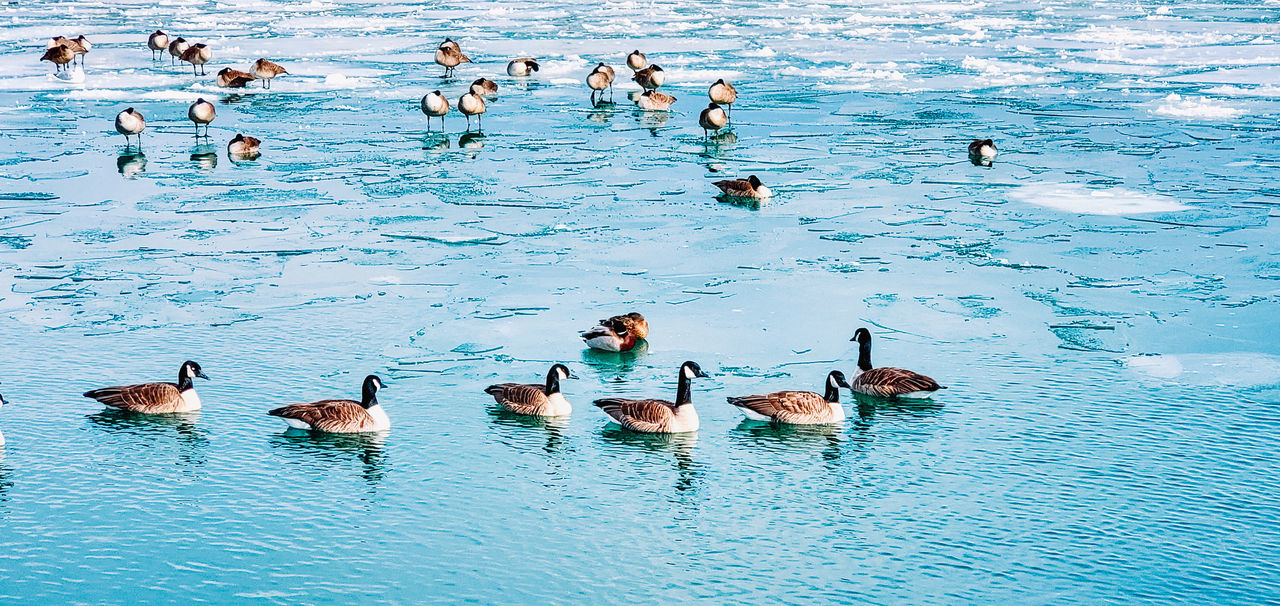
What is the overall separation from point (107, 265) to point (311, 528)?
7.52m

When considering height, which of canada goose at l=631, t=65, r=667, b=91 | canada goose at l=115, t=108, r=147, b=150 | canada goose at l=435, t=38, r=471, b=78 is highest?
canada goose at l=435, t=38, r=471, b=78

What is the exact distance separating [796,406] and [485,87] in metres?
18.4

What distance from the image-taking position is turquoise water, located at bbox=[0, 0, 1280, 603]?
9125 mm

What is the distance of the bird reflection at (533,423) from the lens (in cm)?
1116

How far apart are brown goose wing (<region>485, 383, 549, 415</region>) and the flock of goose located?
8.08 m

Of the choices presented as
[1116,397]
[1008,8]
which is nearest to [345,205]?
[1116,397]

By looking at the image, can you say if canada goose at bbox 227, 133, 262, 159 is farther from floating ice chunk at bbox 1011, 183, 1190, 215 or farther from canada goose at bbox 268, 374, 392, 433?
canada goose at bbox 268, 374, 392, 433

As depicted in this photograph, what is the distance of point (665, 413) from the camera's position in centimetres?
1103

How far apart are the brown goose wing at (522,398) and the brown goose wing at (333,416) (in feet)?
3.62

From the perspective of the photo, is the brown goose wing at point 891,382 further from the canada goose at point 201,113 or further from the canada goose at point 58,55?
the canada goose at point 58,55

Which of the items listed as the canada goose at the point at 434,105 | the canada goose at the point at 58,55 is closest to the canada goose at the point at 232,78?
the canada goose at the point at 58,55

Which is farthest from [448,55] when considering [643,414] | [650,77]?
[643,414]

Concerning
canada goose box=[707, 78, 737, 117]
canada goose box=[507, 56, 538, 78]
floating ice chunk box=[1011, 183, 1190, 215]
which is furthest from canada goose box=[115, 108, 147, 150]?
floating ice chunk box=[1011, 183, 1190, 215]

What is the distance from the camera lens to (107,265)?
15.7 m
